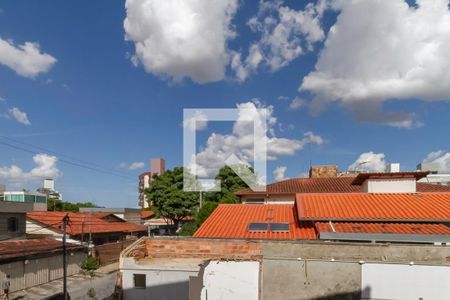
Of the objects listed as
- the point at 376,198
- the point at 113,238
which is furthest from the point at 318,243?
the point at 113,238

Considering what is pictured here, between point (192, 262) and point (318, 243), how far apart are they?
3.71m

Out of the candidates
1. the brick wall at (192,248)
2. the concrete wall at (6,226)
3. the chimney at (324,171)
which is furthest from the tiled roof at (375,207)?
the concrete wall at (6,226)

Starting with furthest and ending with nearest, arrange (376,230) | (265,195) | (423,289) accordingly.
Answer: (265,195)
(376,230)
(423,289)

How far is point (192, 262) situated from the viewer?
9.24 m

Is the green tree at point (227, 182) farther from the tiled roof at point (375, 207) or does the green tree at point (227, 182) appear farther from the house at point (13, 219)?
the tiled roof at point (375, 207)

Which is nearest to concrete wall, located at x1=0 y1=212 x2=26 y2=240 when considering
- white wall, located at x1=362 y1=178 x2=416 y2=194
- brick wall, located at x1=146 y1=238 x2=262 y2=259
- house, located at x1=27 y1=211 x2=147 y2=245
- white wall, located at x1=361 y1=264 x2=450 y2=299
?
house, located at x1=27 y1=211 x2=147 y2=245

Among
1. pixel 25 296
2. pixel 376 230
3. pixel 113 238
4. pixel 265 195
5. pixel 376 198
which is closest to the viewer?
pixel 376 230

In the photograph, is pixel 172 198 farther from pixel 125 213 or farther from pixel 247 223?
pixel 247 223

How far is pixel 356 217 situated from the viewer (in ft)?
50.3

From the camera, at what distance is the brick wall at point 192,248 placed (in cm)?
905

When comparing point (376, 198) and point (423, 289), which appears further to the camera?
point (376, 198)

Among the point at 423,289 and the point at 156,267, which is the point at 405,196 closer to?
the point at 423,289

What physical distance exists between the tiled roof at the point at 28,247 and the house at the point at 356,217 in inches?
469

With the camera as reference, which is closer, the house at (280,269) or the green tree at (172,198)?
the house at (280,269)
